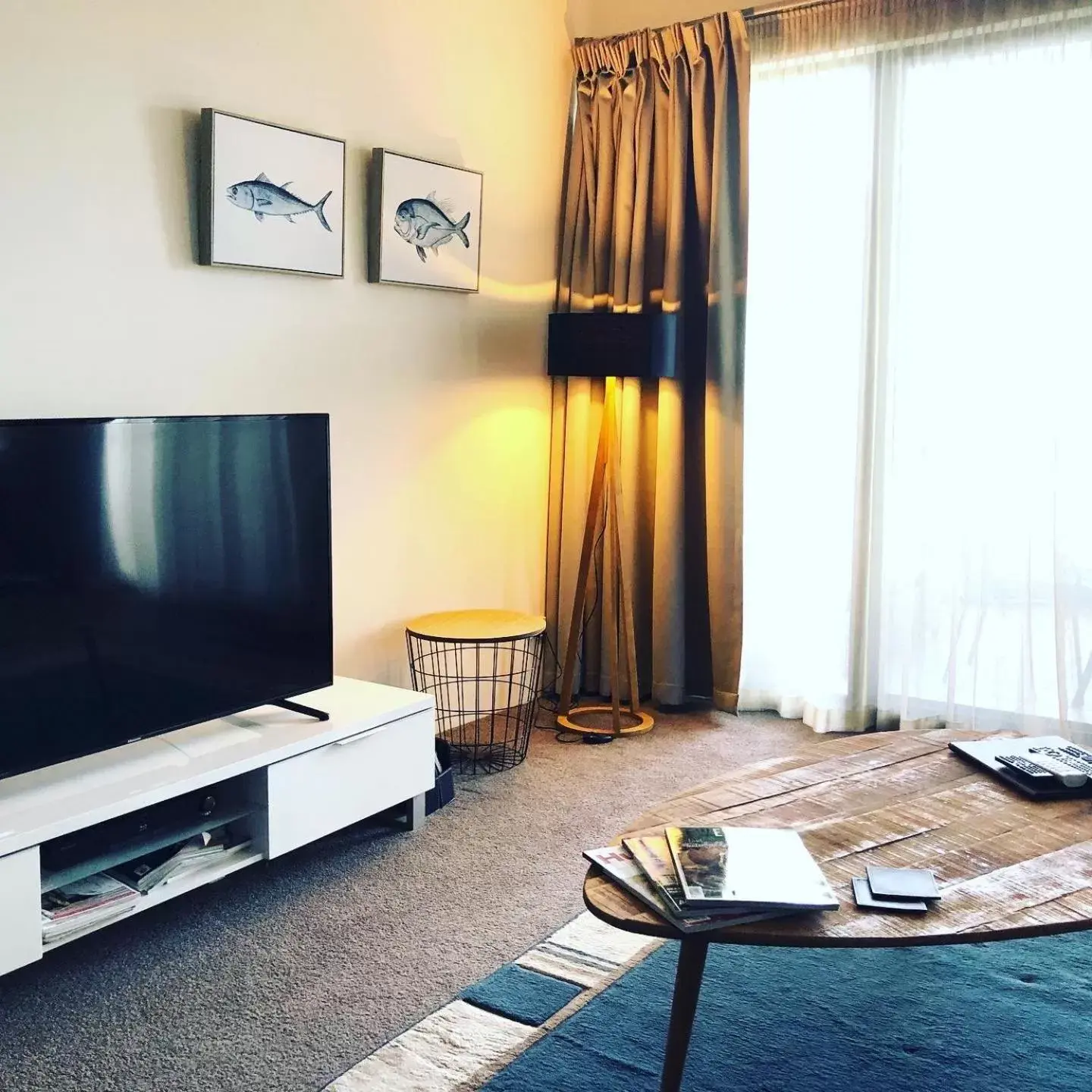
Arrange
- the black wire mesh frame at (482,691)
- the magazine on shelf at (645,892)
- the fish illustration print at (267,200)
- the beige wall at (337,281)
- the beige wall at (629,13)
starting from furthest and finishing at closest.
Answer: the beige wall at (629,13) < the black wire mesh frame at (482,691) < the fish illustration print at (267,200) < the beige wall at (337,281) < the magazine on shelf at (645,892)

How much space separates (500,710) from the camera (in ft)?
13.6

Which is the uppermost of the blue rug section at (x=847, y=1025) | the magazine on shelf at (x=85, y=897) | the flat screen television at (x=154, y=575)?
the flat screen television at (x=154, y=575)

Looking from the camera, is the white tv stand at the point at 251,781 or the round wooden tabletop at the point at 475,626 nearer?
the white tv stand at the point at 251,781

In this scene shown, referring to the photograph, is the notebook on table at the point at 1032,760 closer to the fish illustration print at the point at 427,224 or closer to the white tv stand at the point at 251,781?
the white tv stand at the point at 251,781

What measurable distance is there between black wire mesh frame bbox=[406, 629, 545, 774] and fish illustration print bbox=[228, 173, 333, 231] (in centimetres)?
123

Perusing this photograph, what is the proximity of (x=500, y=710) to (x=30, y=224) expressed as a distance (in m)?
2.19

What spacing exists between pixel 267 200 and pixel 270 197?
14 mm

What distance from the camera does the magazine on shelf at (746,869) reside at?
178 cm

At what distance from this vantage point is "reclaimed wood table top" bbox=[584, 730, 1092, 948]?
1.77m

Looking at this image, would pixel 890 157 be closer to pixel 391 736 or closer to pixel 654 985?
pixel 391 736

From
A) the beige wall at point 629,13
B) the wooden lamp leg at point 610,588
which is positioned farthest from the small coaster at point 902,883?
the beige wall at point 629,13

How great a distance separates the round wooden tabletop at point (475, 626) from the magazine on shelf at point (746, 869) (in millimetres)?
1501

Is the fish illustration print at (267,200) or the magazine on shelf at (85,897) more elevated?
the fish illustration print at (267,200)

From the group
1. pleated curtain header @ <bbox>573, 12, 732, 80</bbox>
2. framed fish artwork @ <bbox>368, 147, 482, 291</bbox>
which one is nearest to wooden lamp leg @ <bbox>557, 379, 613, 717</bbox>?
framed fish artwork @ <bbox>368, 147, 482, 291</bbox>
